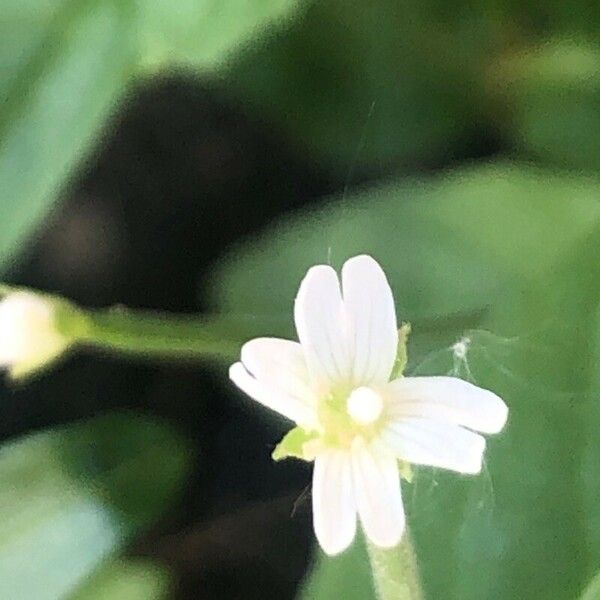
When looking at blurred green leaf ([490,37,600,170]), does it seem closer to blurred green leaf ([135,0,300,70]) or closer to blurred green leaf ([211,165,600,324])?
blurred green leaf ([211,165,600,324])

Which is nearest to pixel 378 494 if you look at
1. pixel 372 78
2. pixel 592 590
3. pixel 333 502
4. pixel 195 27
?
pixel 333 502

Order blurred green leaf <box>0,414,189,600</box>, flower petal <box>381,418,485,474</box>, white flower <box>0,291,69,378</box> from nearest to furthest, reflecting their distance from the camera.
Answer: flower petal <box>381,418,485,474</box>
white flower <box>0,291,69,378</box>
blurred green leaf <box>0,414,189,600</box>

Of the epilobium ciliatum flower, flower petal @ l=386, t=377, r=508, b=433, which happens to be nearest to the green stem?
the epilobium ciliatum flower

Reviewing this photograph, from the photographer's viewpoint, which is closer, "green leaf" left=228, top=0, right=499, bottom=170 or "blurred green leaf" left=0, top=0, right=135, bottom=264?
"blurred green leaf" left=0, top=0, right=135, bottom=264

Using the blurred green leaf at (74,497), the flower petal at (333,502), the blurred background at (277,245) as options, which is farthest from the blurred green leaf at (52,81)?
the flower petal at (333,502)

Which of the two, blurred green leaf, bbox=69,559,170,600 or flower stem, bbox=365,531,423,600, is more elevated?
blurred green leaf, bbox=69,559,170,600

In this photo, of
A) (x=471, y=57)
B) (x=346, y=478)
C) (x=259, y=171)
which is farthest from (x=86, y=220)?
(x=346, y=478)

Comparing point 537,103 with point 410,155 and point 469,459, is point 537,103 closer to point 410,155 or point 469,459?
point 410,155
